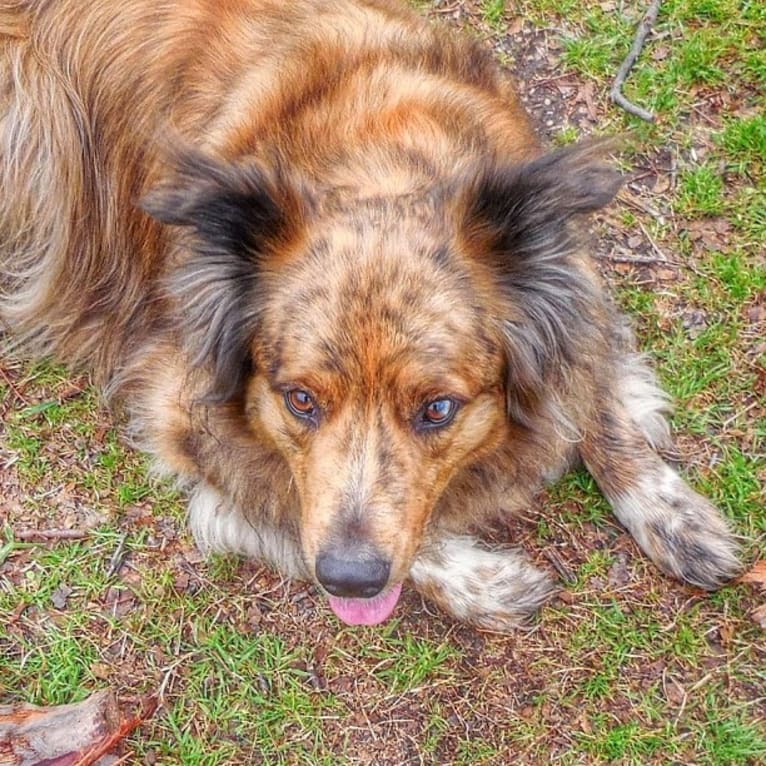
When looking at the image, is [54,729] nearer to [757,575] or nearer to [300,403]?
[300,403]

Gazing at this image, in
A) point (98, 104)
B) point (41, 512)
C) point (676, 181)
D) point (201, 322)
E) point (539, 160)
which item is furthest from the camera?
point (676, 181)

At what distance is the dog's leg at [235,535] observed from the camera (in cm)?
383

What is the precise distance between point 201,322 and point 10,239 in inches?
72.2

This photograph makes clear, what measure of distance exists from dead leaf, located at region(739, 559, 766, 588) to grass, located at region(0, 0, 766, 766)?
0.05 meters

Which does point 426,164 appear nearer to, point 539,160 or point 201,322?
point 539,160

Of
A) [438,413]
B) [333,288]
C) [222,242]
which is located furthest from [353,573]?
[222,242]

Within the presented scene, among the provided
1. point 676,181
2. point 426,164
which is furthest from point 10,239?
point 676,181

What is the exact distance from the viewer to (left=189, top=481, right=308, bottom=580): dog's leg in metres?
3.83

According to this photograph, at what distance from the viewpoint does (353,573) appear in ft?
9.06

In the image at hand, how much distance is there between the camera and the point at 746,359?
430 centimetres

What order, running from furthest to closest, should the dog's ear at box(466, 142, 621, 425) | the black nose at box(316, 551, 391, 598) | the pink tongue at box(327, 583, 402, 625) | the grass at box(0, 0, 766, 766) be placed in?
the grass at box(0, 0, 766, 766) → the pink tongue at box(327, 583, 402, 625) → the black nose at box(316, 551, 391, 598) → the dog's ear at box(466, 142, 621, 425)

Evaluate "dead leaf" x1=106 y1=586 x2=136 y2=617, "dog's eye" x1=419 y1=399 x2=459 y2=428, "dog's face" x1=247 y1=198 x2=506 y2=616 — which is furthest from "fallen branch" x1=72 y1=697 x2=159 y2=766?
"dog's eye" x1=419 y1=399 x2=459 y2=428

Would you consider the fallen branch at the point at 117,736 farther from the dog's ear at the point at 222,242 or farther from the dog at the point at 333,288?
the dog's ear at the point at 222,242

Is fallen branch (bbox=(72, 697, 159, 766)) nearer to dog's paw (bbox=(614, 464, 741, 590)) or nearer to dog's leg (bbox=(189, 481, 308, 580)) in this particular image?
dog's leg (bbox=(189, 481, 308, 580))
